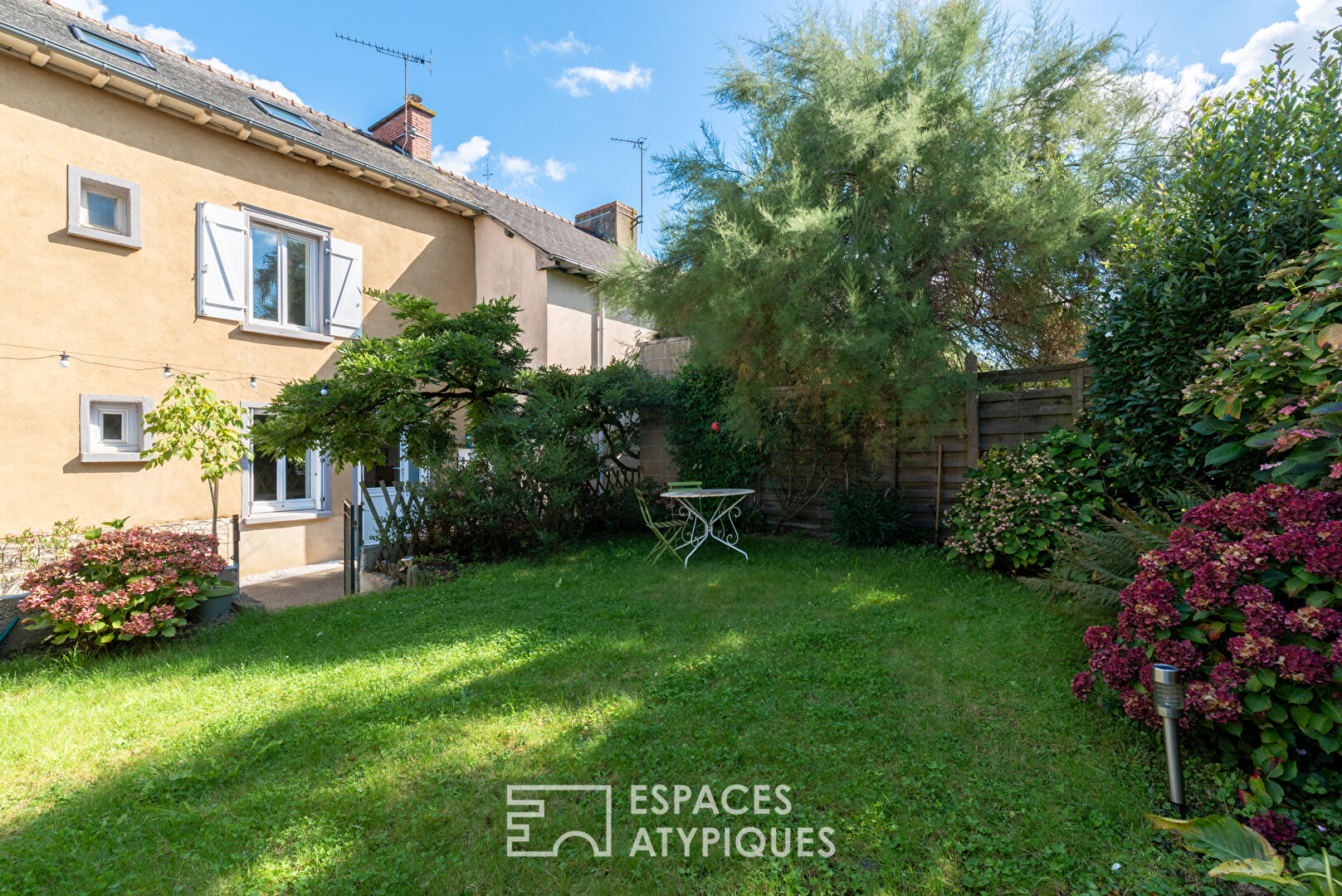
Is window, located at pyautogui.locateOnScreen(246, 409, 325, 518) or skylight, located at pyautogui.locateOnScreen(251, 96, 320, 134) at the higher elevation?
skylight, located at pyautogui.locateOnScreen(251, 96, 320, 134)

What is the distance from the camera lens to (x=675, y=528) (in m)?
6.81

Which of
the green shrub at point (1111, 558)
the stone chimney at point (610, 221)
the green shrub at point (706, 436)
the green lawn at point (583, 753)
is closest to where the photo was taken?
the green lawn at point (583, 753)

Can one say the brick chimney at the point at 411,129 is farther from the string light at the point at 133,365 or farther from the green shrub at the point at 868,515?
the green shrub at the point at 868,515

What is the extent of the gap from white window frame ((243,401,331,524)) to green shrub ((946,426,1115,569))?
7.08 metres

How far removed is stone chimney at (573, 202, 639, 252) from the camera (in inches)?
531

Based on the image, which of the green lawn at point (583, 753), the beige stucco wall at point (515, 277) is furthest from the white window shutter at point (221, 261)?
the green lawn at point (583, 753)

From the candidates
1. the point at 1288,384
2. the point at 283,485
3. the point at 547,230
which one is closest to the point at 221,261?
the point at 283,485

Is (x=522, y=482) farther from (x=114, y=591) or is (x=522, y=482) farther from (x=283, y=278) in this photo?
(x=283, y=278)

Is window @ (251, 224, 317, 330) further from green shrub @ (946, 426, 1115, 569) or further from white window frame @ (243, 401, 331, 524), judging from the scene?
green shrub @ (946, 426, 1115, 569)

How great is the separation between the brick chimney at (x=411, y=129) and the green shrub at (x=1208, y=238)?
11.4m

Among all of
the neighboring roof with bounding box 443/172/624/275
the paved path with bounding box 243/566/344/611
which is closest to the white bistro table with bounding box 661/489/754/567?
the paved path with bounding box 243/566/344/611

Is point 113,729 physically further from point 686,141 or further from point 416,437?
point 686,141

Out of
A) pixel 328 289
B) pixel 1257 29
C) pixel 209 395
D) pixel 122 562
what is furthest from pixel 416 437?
pixel 1257 29

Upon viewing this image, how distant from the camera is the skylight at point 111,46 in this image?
23.9 ft
